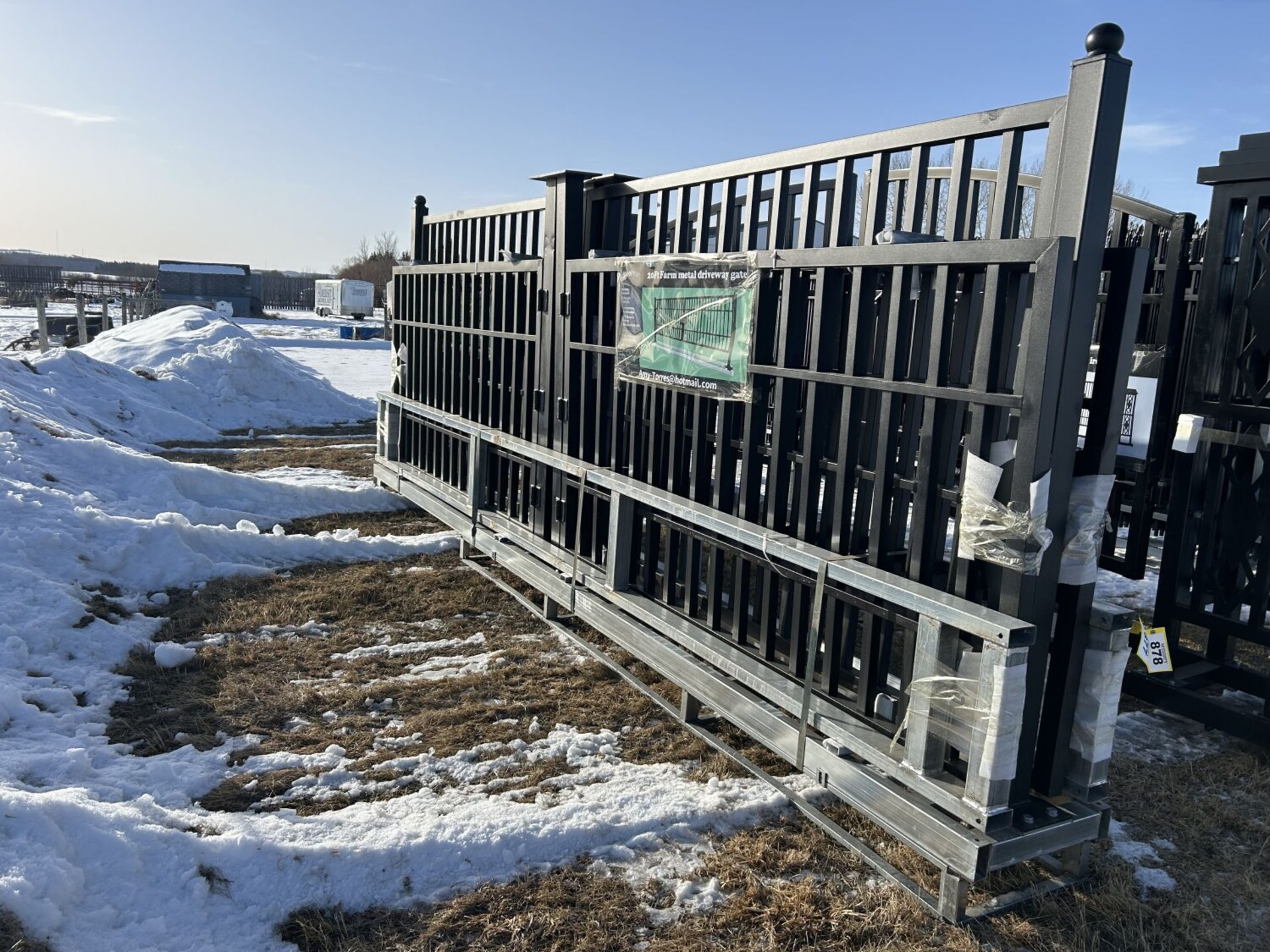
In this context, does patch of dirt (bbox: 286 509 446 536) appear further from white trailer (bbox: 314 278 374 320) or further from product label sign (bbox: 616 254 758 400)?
white trailer (bbox: 314 278 374 320)

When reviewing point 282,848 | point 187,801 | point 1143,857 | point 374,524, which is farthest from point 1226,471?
point 374,524

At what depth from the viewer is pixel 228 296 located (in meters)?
55.6

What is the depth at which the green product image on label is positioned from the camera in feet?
14.0

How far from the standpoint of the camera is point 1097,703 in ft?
10.9

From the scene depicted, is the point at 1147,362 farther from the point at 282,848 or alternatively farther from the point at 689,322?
the point at 282,848

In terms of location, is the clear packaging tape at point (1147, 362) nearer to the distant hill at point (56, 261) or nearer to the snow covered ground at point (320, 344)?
the snow covered ground at point (320, 344)

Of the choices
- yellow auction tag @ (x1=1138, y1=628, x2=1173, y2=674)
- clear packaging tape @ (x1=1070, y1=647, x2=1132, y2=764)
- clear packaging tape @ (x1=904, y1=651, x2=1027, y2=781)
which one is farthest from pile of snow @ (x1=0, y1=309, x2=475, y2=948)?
yellow auction tag @ (x1=1138, y1=628, x2=1173, y2=674)

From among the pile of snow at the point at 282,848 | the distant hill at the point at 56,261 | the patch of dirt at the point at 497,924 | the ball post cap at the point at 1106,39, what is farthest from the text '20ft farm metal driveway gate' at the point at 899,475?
the distant hill at the point at 56,261

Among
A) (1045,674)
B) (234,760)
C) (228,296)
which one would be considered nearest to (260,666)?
(234,760)

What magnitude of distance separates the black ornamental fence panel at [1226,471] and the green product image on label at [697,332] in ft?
10.0

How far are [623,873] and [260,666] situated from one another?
3.02 m

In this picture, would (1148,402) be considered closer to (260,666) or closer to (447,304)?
(447,304)

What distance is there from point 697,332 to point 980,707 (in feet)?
7.60

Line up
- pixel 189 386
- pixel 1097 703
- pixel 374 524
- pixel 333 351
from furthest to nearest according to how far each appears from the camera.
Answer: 1. pixel 333 351
2. pixel 189 386
3. pixel 374 524
4. pixel 1097 703
